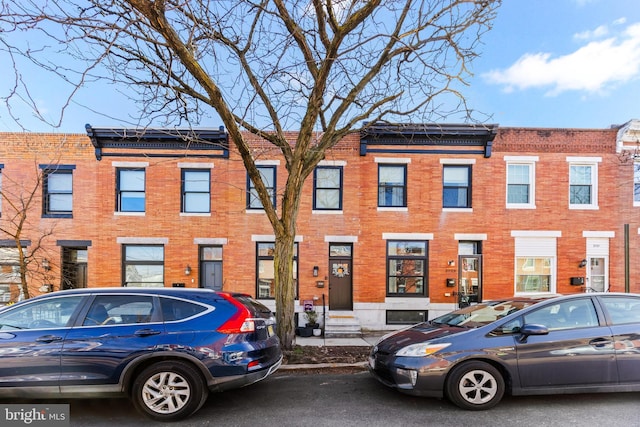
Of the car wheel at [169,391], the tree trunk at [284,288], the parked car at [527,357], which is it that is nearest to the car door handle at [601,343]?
the parked car at [527,357]

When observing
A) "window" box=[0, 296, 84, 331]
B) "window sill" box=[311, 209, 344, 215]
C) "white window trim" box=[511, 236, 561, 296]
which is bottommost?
"window" box=[0, 296, 84, 331]

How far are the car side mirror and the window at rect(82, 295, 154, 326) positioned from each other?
4.84 metres

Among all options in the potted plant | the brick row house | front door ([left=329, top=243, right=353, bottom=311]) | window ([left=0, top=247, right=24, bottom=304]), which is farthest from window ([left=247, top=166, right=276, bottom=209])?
window ([left=0, top=247, right=24, bottom=304])

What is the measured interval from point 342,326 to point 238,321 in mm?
5950

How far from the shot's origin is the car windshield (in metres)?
4.79

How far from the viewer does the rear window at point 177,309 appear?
14.0 feet

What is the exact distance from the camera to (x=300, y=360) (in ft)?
21.2

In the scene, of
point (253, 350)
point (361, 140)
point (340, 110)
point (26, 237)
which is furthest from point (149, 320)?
point (26, 237)

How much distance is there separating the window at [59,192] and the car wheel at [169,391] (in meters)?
9.01

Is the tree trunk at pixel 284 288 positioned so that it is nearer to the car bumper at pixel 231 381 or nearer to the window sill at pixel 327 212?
the car bumper at pixel 231 381

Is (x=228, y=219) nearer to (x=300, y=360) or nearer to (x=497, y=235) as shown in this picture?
(x=300, y=360)

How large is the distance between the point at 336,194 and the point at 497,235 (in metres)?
5.32

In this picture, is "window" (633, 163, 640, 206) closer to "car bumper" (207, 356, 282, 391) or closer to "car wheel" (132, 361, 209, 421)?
"car bumper" (207, 356, 282, 391)
